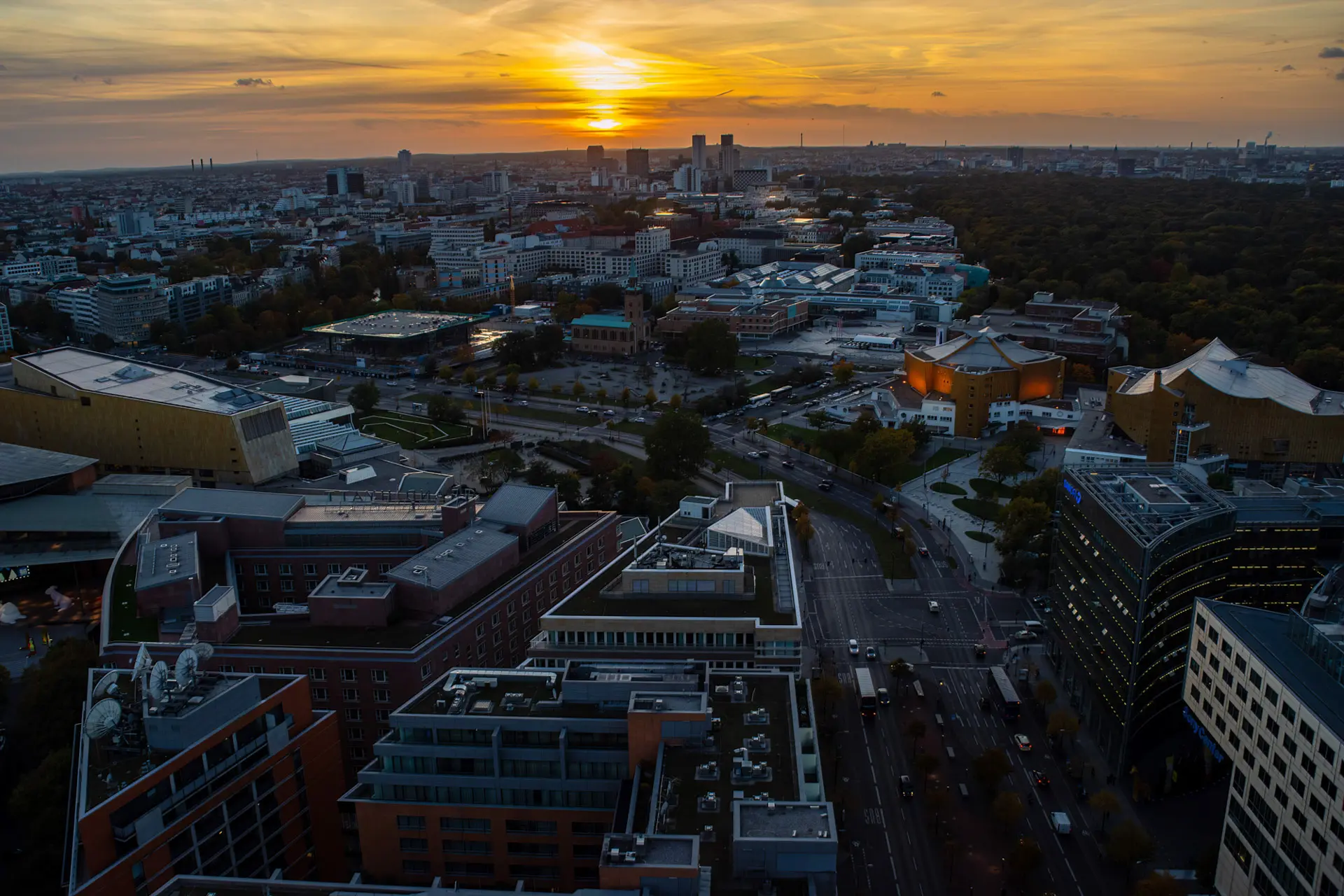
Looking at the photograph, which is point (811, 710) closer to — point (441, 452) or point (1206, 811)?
point (1206, 811)

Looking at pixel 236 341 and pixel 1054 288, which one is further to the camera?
pixel 1054 288

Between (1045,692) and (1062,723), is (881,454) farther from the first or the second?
(1062,723)

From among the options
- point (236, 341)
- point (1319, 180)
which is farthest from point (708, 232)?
point (1319, 180)

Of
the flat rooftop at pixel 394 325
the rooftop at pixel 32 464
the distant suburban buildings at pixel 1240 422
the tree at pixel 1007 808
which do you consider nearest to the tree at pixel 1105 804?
the tree at pixel 1007 808

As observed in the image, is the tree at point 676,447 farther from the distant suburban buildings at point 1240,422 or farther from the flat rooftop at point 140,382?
the distant suburban buildings at point 1240,422

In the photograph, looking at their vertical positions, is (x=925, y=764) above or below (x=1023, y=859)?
below

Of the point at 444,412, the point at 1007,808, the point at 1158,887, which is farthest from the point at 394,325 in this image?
the point at 1158,887
